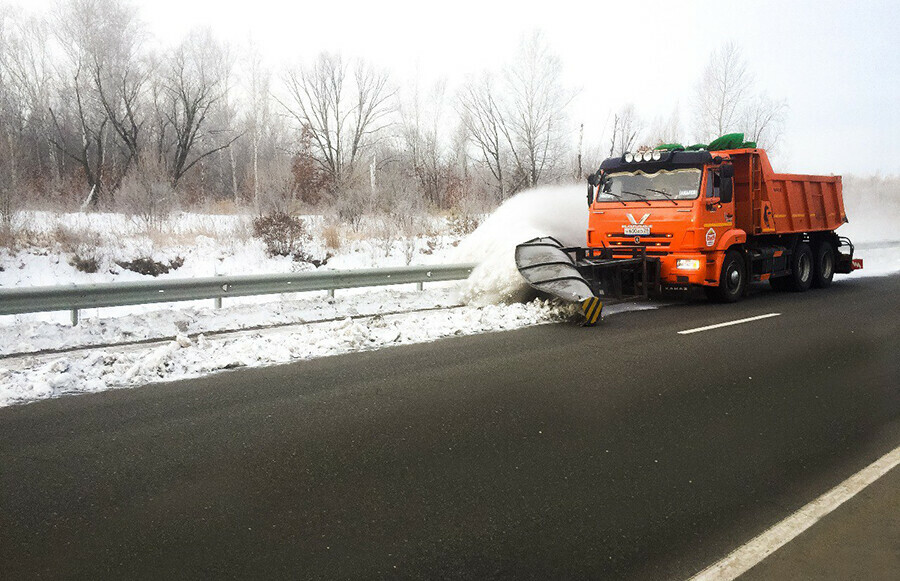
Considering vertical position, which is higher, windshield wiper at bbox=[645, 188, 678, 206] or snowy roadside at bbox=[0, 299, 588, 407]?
windshield wiper at bbox=[645, 188, 678, 206]

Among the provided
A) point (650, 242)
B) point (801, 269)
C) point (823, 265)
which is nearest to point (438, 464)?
point (650, 242)

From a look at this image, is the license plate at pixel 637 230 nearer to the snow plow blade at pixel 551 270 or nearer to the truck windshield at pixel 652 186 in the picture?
the truck windshield at pixel 652 186

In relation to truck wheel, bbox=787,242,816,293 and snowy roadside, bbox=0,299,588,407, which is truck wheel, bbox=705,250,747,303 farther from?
snowy roadside, bbox=0,299,588,407

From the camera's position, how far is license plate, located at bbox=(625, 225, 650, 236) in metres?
12.4

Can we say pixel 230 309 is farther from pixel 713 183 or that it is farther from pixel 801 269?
pixel 801 269

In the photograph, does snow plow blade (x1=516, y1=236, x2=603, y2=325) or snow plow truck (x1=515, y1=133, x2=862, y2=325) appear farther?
snow plow truck (x1=515, y1=133, x2=862, y2=325)

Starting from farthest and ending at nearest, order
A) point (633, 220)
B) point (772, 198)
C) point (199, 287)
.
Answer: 1. point (772, 198)
2. point (633, 220)
3. point (199, 287)

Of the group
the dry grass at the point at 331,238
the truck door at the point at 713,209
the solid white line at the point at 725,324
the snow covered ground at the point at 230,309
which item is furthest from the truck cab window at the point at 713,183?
the dry grass at the point at 331,238

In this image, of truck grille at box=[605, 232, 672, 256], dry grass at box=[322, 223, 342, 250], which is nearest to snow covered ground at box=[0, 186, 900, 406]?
dry grass at box=[322, 223, 342, 250]

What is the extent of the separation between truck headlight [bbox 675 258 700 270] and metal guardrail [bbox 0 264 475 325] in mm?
4330

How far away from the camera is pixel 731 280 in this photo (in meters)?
12.9

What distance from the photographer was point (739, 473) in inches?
172

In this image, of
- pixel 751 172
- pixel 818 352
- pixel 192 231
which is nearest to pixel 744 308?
pixel 751 172

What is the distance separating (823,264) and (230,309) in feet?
48.2
